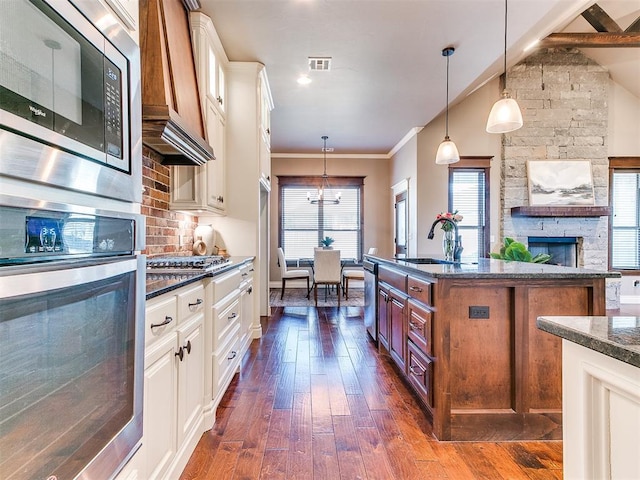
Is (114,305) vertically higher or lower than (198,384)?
higher

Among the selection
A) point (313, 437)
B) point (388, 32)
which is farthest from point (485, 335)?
point (388, 32)

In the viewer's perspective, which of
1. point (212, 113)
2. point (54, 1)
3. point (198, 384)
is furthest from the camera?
point (212, 113)

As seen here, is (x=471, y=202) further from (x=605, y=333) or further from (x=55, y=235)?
(x=55, y=235)

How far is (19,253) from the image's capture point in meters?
0.51

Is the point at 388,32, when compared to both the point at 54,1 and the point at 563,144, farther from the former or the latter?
the point at 563,144

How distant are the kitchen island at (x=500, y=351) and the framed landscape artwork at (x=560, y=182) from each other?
4290 mm

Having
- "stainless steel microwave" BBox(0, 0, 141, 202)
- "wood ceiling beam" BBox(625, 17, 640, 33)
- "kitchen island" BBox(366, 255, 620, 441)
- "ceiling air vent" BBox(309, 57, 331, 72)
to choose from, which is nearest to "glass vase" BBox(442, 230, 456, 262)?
"kitchen island" BBox(366, 255, 620, 441)

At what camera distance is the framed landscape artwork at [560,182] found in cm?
540

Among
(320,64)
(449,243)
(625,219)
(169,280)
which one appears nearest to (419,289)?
(449,243)

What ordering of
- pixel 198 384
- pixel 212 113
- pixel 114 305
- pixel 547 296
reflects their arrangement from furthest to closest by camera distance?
pixel 212 113 → pixel 547 296 → pixel 198 384 → pixel 114 305

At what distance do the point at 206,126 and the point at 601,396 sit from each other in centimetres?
280

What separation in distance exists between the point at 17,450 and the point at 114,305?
325 mm

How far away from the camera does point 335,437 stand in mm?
1830

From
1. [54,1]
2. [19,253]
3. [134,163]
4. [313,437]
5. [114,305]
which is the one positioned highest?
[54,1]
